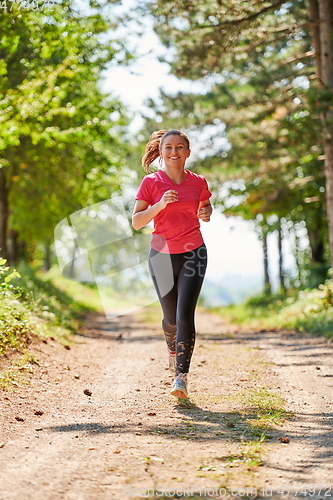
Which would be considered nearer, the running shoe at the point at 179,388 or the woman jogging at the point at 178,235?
the running shoe at the point at 179,388

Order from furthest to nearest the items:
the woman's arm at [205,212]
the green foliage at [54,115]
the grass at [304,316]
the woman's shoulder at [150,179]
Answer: the grass at [304,316] → the green foliage at [54,115] → the woman's arm at [205,212] → the woman's shoulder at [150,179]

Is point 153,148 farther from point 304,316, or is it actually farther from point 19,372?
point 304,316

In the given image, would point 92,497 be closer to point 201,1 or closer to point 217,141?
point 201,1

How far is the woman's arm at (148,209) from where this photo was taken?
5.58 meters

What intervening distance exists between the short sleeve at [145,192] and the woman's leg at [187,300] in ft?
2.18

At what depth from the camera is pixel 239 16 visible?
14.3 metres

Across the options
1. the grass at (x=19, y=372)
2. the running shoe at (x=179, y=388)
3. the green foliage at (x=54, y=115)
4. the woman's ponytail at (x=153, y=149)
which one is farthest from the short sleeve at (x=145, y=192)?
the green foliage at (x=54, y=115)

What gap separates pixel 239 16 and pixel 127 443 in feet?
40.3

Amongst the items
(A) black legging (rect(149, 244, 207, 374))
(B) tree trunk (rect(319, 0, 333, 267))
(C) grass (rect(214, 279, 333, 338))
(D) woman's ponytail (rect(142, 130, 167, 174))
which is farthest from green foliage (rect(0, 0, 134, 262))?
(C) grass (rect(214, 279, 333, 338))

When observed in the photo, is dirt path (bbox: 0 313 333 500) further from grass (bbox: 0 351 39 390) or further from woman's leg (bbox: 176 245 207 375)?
woman's leg (bbox: 176 245 207 375)

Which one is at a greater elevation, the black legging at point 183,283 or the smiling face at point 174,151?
the smiling face at point 174,151

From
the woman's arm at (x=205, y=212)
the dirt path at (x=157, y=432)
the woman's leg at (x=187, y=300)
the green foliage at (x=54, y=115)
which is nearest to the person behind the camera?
the dirt path at (x=157, y=432)

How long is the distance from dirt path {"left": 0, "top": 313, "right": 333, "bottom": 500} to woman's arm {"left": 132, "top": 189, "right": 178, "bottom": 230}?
174cm

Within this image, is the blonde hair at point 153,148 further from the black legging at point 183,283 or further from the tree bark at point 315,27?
the tree bark at point 315,27
